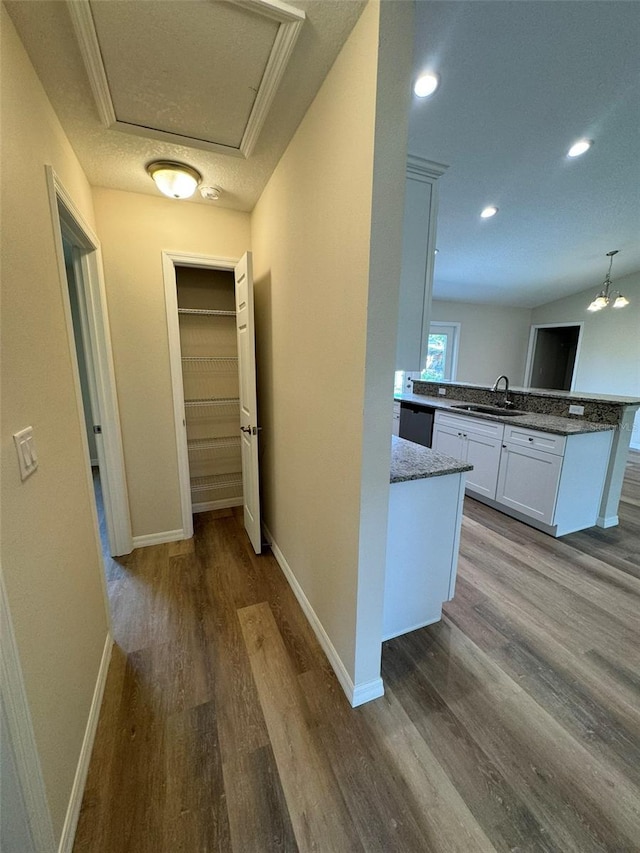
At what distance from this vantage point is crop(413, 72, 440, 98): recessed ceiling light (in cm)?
186

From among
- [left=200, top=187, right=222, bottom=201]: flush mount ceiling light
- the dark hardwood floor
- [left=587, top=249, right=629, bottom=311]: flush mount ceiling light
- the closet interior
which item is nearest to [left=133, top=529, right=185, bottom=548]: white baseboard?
the dark hardwood floor

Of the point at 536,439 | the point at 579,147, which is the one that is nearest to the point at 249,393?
the point at 536,439

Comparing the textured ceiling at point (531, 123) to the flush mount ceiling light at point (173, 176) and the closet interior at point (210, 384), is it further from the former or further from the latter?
the closet interior at point (210, 384)

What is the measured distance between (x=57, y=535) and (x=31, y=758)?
0.57 meters

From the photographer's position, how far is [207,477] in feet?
10.5

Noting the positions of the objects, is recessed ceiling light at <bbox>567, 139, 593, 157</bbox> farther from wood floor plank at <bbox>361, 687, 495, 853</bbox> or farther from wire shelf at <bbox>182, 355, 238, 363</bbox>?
wood floor plank at <bbox>361, 687, 495, 853</bbox>

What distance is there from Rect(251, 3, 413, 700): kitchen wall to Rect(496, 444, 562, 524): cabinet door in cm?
208

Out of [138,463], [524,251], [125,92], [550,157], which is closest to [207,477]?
[138,463]

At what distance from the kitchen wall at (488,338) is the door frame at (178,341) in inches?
202

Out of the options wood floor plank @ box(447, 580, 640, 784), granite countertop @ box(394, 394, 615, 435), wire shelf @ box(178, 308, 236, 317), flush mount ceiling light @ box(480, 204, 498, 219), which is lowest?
wood floor plank @ box(447, 580, 640, 784)

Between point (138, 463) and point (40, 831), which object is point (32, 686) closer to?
point (40, 831)

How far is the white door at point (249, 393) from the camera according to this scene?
2.13 meters

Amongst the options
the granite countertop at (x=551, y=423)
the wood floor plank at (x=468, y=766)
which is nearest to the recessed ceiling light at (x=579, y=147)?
the granite countertop at (x=551, y=423)

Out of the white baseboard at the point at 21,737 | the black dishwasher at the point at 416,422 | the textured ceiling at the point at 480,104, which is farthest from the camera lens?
the black dishwasher at the point at 416,422
